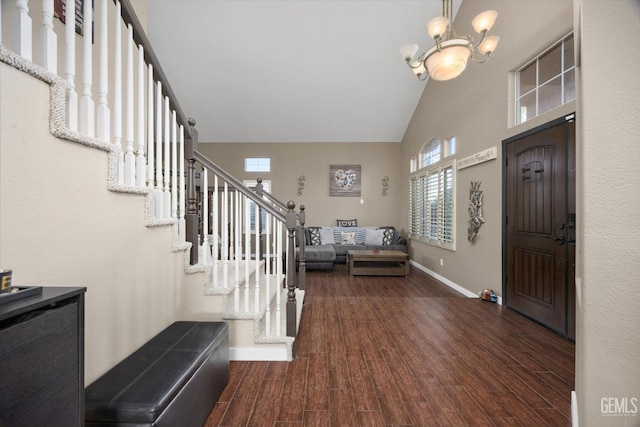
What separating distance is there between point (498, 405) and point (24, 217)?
8.30 ft

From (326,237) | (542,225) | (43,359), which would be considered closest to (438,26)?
(542,225)

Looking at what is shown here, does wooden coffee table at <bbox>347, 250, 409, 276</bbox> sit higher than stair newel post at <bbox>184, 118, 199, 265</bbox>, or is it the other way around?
stair newel post at <bbox>184, 118, 199, 265</bbox>

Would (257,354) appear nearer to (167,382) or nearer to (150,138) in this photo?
(167,382)

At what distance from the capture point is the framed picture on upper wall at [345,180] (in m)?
7.00

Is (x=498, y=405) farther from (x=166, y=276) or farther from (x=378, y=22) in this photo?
(x=378, y=22)

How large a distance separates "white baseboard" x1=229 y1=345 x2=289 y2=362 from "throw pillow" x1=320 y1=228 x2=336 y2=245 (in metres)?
4.31

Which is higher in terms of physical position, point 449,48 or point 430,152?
point 449,48

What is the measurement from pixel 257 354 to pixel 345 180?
5.59 metres

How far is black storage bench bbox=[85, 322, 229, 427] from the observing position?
3.18 feet

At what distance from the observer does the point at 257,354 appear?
1940 mm

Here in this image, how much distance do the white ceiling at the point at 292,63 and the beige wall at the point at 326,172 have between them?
0.40 metres

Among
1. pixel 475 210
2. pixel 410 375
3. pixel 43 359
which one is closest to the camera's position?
pixel 43 359

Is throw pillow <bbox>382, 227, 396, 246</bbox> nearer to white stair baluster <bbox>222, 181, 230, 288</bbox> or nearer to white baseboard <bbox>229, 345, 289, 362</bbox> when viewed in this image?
white baseboard <bbox>229, 345, 289, 362</bbox>

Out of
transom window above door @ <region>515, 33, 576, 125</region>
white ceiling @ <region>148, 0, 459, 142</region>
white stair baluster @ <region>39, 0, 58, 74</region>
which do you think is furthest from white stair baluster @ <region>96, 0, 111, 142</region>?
white ceiling @ <region>148, 0, 459, 142</region>
